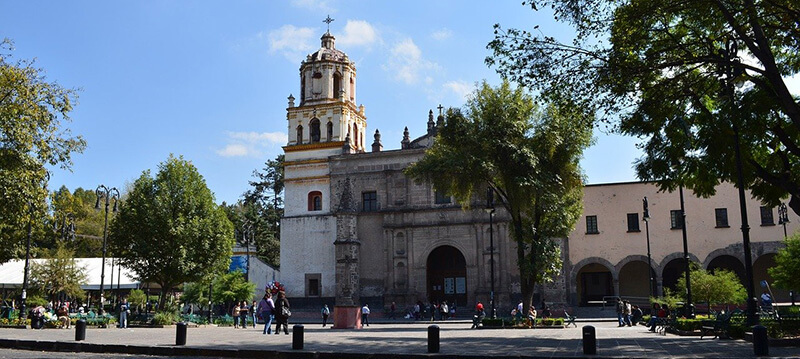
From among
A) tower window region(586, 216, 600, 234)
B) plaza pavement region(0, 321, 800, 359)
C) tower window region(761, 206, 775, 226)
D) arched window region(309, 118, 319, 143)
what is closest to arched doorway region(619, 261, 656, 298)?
tower window region(586, 216, 600, 234)

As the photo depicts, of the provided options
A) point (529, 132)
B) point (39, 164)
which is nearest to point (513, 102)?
point (529, 132)

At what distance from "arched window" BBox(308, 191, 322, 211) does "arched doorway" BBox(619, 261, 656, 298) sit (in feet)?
68.6

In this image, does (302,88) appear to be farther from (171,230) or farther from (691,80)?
(691,80)

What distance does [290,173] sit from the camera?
158 feet

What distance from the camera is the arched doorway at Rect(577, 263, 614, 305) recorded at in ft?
145

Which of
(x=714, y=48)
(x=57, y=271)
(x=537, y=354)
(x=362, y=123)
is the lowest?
(x=537, y=354)

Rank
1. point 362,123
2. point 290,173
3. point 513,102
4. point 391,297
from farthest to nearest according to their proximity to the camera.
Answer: point 362,123 → point 290,173 → point 391,297 → point 513,102

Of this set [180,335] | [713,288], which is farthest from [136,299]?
[713,288]

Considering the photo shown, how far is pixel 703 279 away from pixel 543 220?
23.7 ft

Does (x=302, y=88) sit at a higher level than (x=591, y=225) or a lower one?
higher

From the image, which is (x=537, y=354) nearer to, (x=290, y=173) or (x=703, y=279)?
(x=703, y=279)

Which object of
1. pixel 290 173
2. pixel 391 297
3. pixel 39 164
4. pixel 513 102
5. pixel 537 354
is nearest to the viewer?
pixel 537 354

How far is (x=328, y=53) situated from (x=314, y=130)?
560cm

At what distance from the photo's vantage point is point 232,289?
1576 inches
